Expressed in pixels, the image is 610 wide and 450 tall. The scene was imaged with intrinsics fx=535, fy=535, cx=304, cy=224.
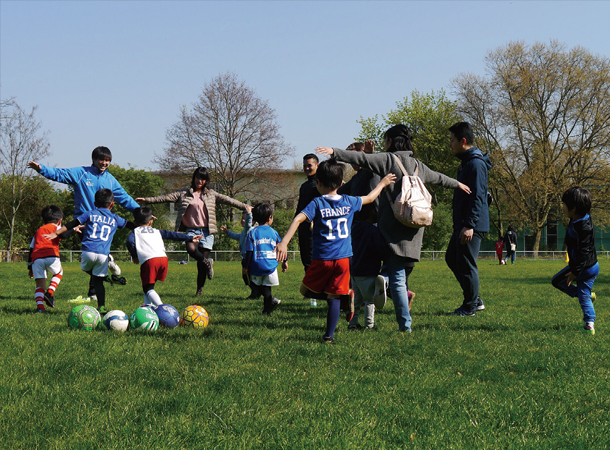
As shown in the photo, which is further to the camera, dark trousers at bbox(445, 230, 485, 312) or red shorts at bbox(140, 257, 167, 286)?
dark trousers at bbox(445, 230, 485, 312)

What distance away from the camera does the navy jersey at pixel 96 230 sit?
7.48 metres

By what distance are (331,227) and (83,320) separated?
3.03m

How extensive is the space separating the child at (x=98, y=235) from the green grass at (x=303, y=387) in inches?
42.1

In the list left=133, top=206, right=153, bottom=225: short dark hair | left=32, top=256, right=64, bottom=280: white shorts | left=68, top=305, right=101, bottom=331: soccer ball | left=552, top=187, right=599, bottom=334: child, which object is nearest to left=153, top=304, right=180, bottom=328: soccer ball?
left=68, top=305, right=101, bottom=331: soccer ball

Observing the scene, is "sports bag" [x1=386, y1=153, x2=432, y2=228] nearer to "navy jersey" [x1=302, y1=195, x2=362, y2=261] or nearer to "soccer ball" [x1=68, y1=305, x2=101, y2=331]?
"navy jersey" [x1=302, y1=195, x2=362, y2=261]

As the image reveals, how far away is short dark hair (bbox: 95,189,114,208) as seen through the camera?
7582 millimetres

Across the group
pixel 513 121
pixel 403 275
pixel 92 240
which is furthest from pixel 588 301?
pixel 513 121

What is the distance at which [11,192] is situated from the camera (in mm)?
42875

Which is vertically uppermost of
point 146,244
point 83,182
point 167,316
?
point 83,182

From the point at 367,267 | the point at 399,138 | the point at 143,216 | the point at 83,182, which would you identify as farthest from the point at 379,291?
the point at 83,182

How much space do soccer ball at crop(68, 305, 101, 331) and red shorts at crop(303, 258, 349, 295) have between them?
257 centimetres

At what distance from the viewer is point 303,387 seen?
3.82 meters

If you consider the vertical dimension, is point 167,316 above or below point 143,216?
below

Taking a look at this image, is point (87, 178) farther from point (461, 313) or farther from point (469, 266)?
point (461, 313)
